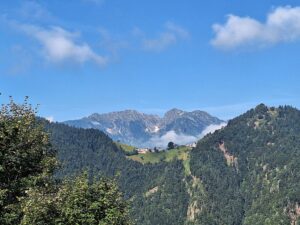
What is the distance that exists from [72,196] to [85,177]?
4227 millimetres

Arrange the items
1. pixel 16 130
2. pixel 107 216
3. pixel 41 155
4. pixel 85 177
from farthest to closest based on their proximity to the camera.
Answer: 1. pixel 41 155
2. pixel 16 130
3. pixel 85 177
4. pixel 107 216

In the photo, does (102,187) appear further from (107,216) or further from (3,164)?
(3,164)

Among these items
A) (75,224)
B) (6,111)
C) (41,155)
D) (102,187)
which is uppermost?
(6,111)

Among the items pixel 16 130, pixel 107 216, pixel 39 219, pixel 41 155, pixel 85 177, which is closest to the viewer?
pixel 39 219

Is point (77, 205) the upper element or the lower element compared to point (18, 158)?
lower

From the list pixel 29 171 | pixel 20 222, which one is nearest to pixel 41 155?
pixel 29 171

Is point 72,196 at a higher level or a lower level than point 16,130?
lower

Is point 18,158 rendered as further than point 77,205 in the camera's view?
Yes

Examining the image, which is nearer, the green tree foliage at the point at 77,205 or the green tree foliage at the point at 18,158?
the green tree foliage at the point at 77,205

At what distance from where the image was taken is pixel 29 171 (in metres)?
59.2

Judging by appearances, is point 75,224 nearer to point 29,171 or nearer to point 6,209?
point 6,209

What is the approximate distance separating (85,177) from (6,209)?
8437mm

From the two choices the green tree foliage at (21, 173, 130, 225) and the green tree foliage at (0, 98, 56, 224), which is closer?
the green tree foliage at (21, 173, 130, 225)

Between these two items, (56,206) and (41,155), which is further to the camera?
(41,155)
